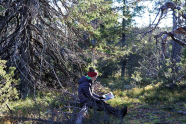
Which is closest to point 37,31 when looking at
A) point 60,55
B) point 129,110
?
point 60,55

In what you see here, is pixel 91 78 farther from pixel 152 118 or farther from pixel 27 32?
pixel 27 32

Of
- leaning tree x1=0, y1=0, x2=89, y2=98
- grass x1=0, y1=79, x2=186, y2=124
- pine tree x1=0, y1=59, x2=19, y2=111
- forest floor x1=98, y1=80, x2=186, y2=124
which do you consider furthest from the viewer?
leaning tree x1=0, y1=0, x2=89, y2=98

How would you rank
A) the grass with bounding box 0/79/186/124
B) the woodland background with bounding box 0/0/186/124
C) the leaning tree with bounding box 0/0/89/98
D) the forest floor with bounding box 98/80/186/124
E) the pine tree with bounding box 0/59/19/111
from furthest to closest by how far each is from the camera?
the leaning tree with bounding box 0/0/89/98 → the woodland background with bounding box 0/0/186/124 → the forest floor with bounding box 98/80/186/124 → the pine tree with bounding box 0/59/19/111 → the grass with bounding box 0/79/186/124

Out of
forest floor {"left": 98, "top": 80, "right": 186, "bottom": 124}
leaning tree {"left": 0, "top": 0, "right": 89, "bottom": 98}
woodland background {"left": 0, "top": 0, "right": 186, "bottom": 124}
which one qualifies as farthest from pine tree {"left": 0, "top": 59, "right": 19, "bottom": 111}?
forest floor {"left": 98, "top": 80, "right": 186, "bottom": 124}

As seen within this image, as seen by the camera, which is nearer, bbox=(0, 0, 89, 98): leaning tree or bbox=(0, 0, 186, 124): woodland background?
bbox=(0, 0, 186, 124): woodland background

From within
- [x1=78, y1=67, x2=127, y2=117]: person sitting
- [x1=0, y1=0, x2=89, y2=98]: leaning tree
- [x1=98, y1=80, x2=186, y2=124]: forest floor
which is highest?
[x1=0, y1=0, x2=89, y2=98]: leaning tree

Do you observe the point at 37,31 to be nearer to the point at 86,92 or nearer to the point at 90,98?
the point at 86,92

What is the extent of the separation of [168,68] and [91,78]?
624cm

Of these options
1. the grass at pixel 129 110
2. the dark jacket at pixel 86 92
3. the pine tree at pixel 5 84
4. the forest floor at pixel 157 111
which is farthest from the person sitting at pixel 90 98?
the pine tree at pixel 5 84

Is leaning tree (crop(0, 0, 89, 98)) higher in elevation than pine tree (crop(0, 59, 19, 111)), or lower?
higher

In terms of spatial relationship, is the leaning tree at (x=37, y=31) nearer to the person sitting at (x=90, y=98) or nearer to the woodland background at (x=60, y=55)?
the woodland background at (x=60, y=55)

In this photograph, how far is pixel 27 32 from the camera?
7.05 meters

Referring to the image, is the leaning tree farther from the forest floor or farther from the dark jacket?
the forest floor

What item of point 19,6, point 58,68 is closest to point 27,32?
point 19,6
